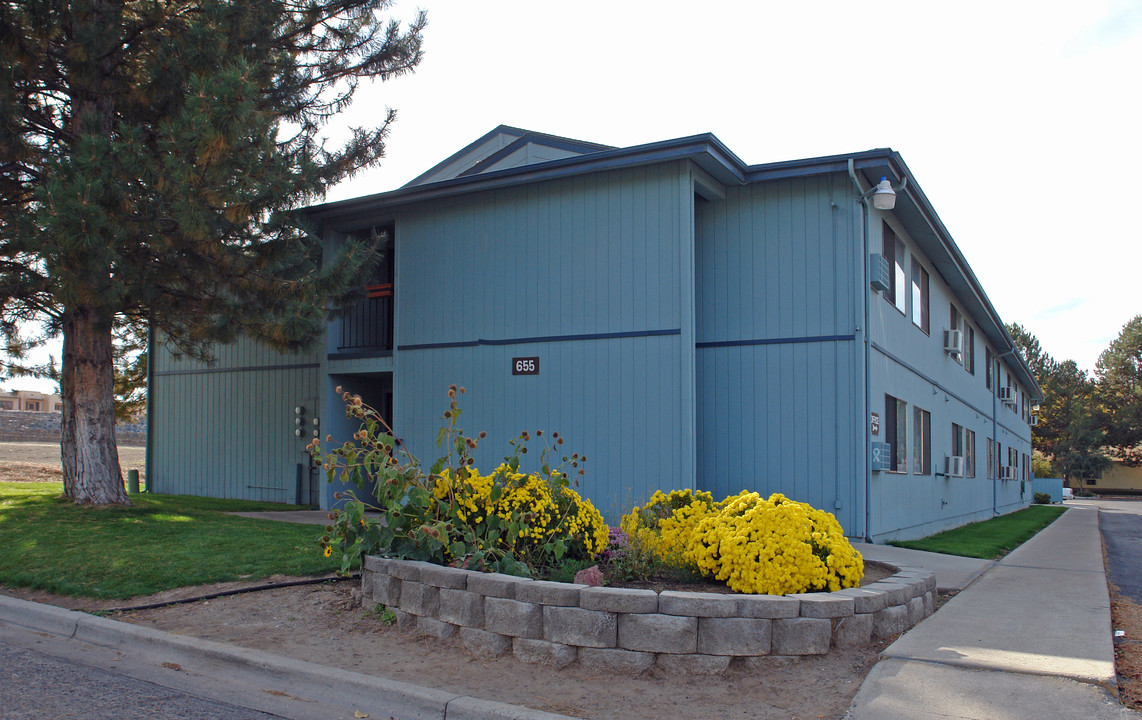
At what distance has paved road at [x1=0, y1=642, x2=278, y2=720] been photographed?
4.27 meters

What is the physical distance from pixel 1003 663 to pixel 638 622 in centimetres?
207

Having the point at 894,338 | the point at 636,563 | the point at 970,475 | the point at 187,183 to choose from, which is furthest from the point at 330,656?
the point at 970,475

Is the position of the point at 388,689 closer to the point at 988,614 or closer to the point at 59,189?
the point at 988,614

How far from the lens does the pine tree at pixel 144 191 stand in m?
9.61

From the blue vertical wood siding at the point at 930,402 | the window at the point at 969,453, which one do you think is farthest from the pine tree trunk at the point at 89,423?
the window at the point at 969,453

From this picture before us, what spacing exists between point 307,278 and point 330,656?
284 inches

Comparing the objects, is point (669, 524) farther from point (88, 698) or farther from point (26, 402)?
point (26, 402)

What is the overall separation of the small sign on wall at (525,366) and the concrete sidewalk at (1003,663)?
20.2 feet

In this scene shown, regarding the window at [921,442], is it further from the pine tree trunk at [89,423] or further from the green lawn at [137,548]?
the pine tree trunk at [89,423]

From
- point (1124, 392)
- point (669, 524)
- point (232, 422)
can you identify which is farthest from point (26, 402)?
point (1124, 392)

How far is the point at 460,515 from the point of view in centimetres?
604

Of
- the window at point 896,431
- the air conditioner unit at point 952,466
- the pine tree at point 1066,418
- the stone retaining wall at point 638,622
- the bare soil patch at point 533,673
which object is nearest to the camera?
the bare soil patch at point 533,673

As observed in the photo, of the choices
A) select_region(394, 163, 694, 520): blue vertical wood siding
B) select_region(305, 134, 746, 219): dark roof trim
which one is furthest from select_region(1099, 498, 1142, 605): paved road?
select_region(305, 134, 746, 219): dark roof trim

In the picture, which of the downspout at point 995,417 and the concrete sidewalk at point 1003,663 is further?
the downspout at point 995,417
